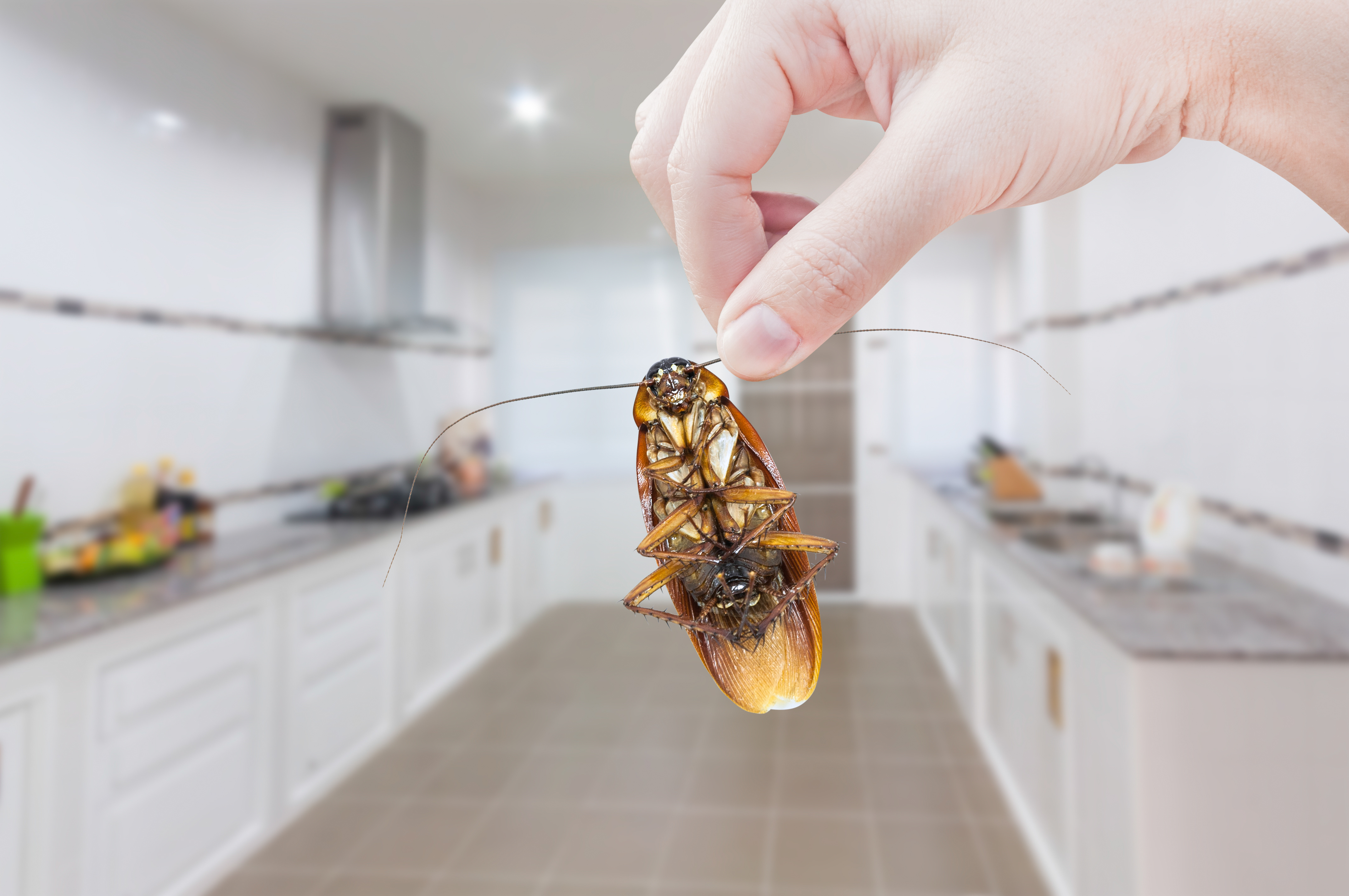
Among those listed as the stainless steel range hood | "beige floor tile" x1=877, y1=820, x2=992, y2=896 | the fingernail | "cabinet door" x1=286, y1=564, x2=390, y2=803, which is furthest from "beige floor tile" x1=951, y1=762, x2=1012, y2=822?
the stainless steel range hood

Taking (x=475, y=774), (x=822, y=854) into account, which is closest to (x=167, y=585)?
(x=475, y=774)

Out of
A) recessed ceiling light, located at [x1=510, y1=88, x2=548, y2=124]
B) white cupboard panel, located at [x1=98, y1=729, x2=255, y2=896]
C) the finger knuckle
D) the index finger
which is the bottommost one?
white cupboard panel, located at [x1=98, y1=729, x2=255, y2=896]

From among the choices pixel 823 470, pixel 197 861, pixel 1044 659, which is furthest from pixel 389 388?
pixel 1044 659

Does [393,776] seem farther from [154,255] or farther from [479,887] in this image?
[154,255]

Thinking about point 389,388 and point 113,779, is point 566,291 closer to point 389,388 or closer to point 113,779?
point 389,388

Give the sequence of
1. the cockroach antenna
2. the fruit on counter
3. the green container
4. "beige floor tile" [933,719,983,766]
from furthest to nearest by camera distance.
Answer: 1. "beige floor tile" [933,719,983,766]
2. the fruit on counter
3. the green container
4. the cockroach antenna

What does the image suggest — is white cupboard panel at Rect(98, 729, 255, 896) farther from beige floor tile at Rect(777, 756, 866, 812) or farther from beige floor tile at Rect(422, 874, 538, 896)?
beige floor tile at Rect(777, 756, 866, 812)
